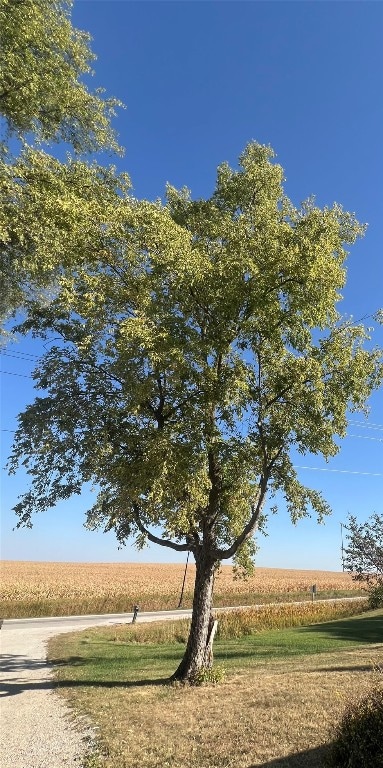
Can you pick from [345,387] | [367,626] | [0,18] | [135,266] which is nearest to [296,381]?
[345,387]

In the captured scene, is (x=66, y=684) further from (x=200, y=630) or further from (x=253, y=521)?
(x=253, y=521)

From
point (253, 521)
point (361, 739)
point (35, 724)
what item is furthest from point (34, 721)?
point (361, 739)

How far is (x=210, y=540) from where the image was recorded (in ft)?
46.4

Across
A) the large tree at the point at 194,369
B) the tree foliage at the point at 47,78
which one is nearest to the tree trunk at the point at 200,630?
the large tree at the point at 194,369

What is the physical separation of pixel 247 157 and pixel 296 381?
7253 mm

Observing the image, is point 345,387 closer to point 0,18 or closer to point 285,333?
point 285,333

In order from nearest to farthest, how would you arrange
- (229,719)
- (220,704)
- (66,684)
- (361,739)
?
(361,739) → (229,719) → (220,704) → (66,684)

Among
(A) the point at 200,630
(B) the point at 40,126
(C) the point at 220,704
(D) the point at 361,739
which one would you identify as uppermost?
(B) the point at 40,126

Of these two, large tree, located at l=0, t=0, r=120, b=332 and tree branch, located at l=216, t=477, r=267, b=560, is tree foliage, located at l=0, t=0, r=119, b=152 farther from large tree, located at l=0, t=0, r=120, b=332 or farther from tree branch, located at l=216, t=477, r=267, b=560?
tree branch, located at l=216, t=477, r=267, b=560

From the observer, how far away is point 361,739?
20.4 feet

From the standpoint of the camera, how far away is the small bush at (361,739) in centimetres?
597

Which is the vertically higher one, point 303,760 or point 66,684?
point 303,760

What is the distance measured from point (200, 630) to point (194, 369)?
6.71m

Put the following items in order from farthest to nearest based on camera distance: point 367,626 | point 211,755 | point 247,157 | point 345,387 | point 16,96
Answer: point 367,626
point 247,157
point 345,387
point 16,96
point 211,755
